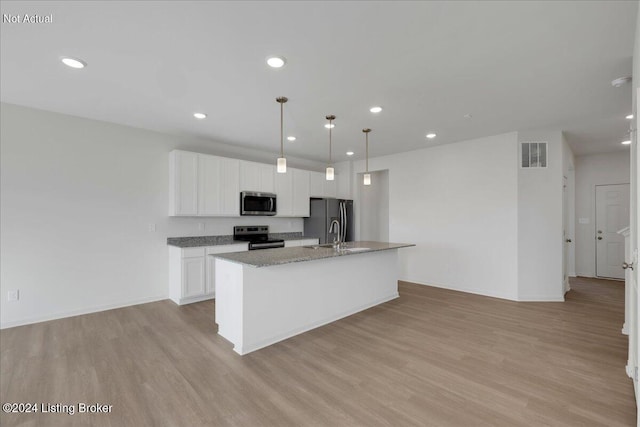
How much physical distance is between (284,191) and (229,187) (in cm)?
120

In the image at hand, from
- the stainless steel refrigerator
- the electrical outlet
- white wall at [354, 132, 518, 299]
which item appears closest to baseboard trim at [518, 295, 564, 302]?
white wall at [354, 132, 518, 299]

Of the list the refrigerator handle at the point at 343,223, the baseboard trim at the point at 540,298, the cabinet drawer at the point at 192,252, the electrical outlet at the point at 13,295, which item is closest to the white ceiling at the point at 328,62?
the cabinet drawer at the point at 192,252

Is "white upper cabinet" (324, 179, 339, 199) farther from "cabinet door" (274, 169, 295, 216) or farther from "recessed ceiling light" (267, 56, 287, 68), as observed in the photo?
"recessed ceiling light" (267, 56, 287, 68)

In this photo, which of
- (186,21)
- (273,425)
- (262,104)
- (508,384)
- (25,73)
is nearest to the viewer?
(273,425)

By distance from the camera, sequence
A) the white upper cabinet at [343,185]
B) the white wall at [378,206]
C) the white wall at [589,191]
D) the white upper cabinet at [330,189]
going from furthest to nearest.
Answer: the white wall at [378,206] → the white upper cabinet at [343,185] → the white upper cabinet at [330,189] → the white wall at [589,191]

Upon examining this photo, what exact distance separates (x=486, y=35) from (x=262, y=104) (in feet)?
7.64

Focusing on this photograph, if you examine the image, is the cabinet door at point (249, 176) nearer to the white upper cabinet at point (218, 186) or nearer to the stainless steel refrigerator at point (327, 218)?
the white upper cabinet at point (218, 186)

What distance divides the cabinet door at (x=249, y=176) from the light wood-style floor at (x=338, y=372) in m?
2.38

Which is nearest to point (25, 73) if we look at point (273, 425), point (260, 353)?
point (260, 353)

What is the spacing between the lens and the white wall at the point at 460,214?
15.4 ft

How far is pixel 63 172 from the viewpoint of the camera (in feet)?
12.4

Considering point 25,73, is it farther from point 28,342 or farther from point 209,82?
point 28,342

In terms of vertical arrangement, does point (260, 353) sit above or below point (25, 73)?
below

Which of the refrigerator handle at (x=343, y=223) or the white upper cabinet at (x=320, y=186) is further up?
the white upper cabinet at (x=320, y=186)
